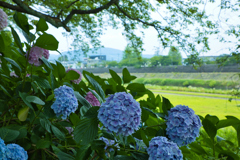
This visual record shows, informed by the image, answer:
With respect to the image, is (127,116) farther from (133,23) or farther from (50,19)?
(133,23)

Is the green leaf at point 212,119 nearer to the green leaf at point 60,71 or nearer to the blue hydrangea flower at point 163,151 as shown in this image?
the blue hydrangea flower at point 163,151

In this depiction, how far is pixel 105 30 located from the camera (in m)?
3.20

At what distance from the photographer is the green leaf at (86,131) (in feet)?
1.13

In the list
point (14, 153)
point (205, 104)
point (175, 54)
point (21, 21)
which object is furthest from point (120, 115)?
point (205, 104)

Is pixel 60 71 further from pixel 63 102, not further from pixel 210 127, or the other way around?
pixel 210 127

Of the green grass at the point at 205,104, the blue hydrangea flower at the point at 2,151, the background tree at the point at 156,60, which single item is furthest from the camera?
the green grass at the point at 205,104

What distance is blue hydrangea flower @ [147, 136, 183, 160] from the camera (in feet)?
1.14

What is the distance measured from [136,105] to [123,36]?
103 inches

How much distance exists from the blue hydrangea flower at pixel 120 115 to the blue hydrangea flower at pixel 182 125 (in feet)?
0.33

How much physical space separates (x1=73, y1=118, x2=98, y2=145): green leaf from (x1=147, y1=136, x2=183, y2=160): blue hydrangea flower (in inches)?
4.4

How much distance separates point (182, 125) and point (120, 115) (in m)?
0.15

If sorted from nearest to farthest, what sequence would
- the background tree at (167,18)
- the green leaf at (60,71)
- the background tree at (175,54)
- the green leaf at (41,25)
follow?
1. the green leaf at (41,25)
2. the green leaf at (60,71)
3. the background tree at (167,18)
4. the background tree at (175,54)

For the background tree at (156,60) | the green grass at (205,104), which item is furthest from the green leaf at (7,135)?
the green grass at (205,104)

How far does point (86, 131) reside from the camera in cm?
35
